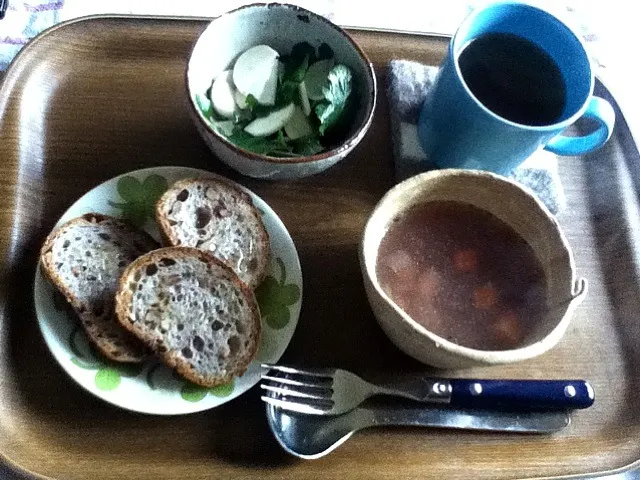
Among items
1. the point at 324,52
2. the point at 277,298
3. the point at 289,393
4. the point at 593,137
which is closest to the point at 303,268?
the point at 277,298

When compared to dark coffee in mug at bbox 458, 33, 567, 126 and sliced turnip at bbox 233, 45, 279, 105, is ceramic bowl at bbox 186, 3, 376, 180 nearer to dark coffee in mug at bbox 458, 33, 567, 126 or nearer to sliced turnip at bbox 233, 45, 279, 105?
sliced turnip at bbox 233, 45, 279, 105

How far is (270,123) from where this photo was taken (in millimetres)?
826

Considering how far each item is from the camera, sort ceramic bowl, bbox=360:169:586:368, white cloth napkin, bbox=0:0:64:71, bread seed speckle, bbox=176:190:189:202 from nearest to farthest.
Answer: ceramic bowl, bbox=360:169:586:368, bread seed speckle, bbox=176:190:189:202, white cloth napkin, bbox=0:0:64:71

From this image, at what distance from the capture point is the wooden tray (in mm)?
694

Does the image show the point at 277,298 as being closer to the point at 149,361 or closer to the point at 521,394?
the point at 149,361

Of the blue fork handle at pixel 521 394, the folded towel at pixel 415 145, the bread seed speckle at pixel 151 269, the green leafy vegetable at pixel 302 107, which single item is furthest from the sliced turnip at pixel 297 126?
the blue fork handle at pixel 521 394

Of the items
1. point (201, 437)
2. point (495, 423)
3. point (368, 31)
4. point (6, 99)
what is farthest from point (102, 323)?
point (368, 31)

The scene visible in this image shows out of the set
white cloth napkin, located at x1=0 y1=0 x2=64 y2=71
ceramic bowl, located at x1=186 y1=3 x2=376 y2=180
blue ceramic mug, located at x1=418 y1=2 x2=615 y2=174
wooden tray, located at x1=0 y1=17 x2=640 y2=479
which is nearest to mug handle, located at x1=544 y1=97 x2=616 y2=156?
blue ceramic mug, located at x1=418 y1=2 x2=615 y2=174

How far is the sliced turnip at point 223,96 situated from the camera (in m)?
0.82

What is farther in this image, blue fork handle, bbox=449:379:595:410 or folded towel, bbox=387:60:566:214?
folded towel, bbox=387:60:566:214

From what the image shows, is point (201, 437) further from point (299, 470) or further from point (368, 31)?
point (368, 31)

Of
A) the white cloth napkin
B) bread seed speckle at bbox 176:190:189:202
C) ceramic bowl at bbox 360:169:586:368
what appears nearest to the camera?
ceramic bowl at bbox 360:169:586:368

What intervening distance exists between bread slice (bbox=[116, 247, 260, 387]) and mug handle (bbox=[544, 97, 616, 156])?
1.36 ft

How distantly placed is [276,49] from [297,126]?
0.36 feet
